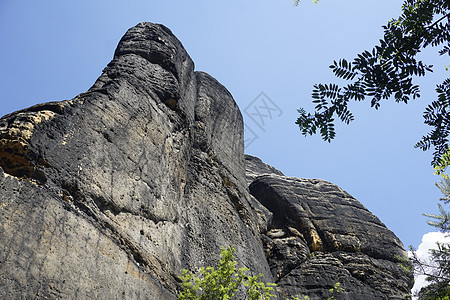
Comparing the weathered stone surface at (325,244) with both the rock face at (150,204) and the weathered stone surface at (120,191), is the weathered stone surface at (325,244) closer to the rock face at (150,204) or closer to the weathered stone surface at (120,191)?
the rock face at (150,204)

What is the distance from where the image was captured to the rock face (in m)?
6.62

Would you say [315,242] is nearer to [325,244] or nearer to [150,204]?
[325,244]

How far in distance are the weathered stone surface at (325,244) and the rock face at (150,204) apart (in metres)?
0.05

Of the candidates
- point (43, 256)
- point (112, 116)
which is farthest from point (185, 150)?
point (43, 256)

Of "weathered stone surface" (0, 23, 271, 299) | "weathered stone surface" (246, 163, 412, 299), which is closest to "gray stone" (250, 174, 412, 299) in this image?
"weathered stone surface" (246, 163, 412, 299)

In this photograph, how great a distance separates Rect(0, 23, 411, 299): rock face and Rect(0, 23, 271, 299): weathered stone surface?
26mm

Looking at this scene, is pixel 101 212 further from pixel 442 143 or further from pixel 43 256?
pixel 442 143

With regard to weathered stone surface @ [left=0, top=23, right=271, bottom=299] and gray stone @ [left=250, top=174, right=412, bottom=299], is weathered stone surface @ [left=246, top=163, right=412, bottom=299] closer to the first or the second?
gray stone @ [left=250, top=174, right=412, bottom=299]

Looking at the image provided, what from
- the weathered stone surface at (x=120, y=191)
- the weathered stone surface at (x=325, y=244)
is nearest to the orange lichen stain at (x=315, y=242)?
the weathered stone surface at (x=325, y=244)

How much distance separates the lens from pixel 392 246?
17938mm

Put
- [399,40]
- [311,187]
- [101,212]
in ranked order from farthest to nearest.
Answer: [311,187] → [101,212] → [399,40]

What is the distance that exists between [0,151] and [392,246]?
16.1 m

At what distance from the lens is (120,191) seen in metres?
8.56

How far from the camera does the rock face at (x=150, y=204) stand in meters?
6.62
